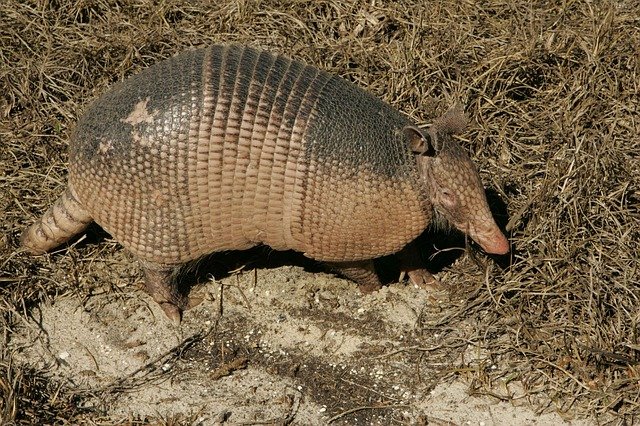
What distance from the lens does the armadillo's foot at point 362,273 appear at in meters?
6.26

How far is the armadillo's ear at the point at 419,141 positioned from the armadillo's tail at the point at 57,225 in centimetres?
237

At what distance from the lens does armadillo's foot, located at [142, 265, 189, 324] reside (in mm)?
6109

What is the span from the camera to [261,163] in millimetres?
5531

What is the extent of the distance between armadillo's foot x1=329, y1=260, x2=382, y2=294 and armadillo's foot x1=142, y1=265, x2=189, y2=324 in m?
1.17

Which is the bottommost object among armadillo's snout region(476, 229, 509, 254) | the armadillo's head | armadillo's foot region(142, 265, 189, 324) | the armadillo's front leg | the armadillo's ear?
armadillo's foot region(142, 265, 189, 324)

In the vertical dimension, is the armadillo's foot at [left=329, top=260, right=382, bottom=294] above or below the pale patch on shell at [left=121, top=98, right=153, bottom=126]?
below

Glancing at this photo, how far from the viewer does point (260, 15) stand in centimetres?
774

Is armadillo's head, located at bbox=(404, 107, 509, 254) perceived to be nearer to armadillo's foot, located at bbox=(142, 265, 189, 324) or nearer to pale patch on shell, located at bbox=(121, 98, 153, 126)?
pale patch on shell, located at bbox=(121, 98, 153, 126)

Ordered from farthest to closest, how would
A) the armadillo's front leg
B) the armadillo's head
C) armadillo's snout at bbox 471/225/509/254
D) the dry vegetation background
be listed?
the armadillo's front leg
the dry vegetation background
armadillo's snout at bbox 471/225/509/254
the armadillo's head

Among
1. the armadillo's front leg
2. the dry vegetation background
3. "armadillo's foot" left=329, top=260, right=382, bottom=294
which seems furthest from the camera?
the armadillo's front leg

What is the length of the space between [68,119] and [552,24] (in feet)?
14.1

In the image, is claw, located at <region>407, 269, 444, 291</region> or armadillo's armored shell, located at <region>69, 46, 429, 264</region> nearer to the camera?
armadillo's armored shell, located at <region>69, 46, 429, 264</region>

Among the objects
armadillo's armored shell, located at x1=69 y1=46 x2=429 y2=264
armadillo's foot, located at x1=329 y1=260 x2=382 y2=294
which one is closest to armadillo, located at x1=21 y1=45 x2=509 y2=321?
armadillo's armored shell, located at x1=69 y1=46 x2=429 y2=264

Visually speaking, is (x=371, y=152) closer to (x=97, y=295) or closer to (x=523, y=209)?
(x=523, y=209)
